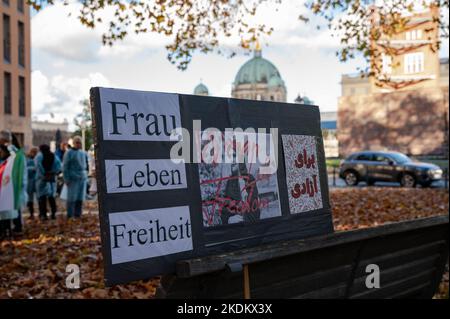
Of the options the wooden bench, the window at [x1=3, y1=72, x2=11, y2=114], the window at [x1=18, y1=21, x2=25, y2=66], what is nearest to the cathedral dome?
the window at [x1=18, y1=21, x2=25, y2=66]

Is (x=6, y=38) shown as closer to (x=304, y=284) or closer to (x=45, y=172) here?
(x=45, y=172)

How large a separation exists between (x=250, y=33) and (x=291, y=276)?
8.98m

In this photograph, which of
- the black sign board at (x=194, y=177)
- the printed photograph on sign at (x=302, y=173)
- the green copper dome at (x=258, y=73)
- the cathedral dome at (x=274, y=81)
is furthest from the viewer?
the cathedral dome at (x=274, y=81)

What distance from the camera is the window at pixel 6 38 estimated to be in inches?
1210

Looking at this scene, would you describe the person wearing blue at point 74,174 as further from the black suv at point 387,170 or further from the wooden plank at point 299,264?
the black suv at point 387,170

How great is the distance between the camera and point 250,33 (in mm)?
11578

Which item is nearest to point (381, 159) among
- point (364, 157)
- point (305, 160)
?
point (364, 157)

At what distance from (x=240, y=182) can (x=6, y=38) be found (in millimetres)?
30776

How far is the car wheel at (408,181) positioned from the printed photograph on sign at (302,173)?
22.2 metres

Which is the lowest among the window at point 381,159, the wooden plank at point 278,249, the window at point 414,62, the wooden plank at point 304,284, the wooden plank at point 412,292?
the wooden plank at point 412,292

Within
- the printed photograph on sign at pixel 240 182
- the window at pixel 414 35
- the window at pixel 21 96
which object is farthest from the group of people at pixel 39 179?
the window at pixel 414 35

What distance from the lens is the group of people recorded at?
31.6 ft

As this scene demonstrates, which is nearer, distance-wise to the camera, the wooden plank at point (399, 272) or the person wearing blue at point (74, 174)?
the wooden plank at point (399, 272)
